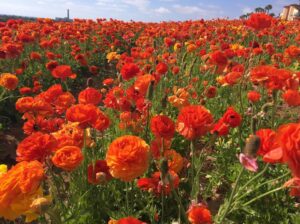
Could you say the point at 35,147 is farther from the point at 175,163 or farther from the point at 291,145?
the point at 291,145

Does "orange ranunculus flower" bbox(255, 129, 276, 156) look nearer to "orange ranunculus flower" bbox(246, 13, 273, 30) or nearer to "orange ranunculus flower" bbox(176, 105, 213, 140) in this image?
"orange ranunculus flower" bbox(176, 105, 213, 140)

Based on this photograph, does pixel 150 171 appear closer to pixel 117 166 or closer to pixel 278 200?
pixel 278 200

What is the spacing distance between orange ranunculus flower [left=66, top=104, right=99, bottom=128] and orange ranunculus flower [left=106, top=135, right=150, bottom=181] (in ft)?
1.40

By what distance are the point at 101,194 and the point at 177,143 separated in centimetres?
122

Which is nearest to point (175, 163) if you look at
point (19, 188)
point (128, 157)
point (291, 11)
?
point (128, 157)

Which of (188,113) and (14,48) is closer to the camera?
(188,113)

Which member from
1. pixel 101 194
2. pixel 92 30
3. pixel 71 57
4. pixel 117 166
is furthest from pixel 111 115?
pixel 92 30

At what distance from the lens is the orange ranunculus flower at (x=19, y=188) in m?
1.44

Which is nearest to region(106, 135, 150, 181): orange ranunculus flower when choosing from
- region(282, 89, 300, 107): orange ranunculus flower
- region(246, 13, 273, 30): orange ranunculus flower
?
region(282, 89, 300, 107): orange ranunculus flower

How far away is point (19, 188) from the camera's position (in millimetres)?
1463

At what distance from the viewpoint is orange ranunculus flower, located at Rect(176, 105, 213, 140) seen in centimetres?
181

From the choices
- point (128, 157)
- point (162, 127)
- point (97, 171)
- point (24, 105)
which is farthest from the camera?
point (24, 105)

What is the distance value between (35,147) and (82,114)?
0.36 metres

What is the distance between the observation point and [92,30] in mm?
11531
